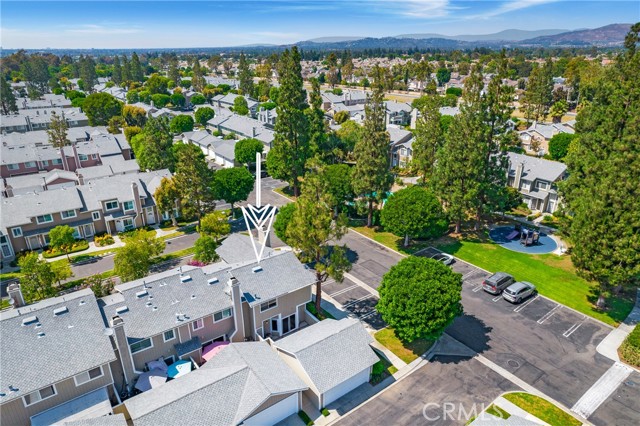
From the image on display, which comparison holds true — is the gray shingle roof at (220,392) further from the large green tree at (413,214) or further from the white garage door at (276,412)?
the large green tree at (413,214)

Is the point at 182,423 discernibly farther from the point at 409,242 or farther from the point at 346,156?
the point at 346,156

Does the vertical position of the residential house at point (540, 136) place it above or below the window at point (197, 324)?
above

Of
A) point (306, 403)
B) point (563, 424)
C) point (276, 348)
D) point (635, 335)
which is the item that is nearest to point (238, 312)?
point (276, 348)

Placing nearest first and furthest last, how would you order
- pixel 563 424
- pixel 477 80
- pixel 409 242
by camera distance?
pixel 563 424
pixel 477 80
pixel 409 242

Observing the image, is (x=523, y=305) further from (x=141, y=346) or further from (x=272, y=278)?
(x=141, y=346)

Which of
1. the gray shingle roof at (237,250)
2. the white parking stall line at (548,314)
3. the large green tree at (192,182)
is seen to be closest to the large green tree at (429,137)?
the white parking stall line at (548,314)

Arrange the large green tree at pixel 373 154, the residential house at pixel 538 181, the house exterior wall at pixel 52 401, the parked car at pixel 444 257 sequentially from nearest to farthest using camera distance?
the house exterior wall at pixel 52 401 → the parked car at pixel 444 257 → the large green tree at pixel 373 154 → the residential house at pixel 538 181
